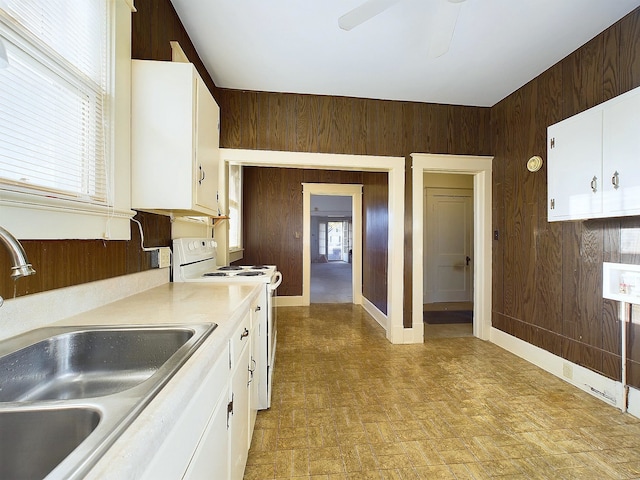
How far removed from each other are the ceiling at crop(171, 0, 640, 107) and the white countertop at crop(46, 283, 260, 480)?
1.89m

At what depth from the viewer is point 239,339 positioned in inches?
48.0

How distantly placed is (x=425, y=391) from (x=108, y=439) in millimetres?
2286

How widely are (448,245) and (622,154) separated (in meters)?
3.28

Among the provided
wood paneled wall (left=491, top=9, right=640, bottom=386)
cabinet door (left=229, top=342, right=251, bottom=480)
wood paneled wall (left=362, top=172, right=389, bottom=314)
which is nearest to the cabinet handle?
wood paneled wall (left=491, top=9, right=640, bottom=386)

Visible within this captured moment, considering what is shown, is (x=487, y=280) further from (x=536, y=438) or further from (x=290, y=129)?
(x=290, y=129)

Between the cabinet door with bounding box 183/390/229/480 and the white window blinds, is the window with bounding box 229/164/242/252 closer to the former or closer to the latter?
the white window blinds

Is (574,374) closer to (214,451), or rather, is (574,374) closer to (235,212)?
(214,451)

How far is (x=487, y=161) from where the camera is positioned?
3.33 meters

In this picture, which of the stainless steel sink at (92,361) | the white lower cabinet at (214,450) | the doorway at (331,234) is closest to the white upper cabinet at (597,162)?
the white lower cabinet at (214,450)

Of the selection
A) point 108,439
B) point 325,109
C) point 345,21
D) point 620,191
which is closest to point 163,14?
point 345,21

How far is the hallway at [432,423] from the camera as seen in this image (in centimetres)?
148

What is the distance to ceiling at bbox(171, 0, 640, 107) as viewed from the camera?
1899 mm

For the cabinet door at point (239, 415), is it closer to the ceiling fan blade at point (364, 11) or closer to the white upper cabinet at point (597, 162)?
the ceiling fan blade at point (364, 11)

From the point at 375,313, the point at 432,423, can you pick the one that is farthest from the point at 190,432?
the point at 375,313
